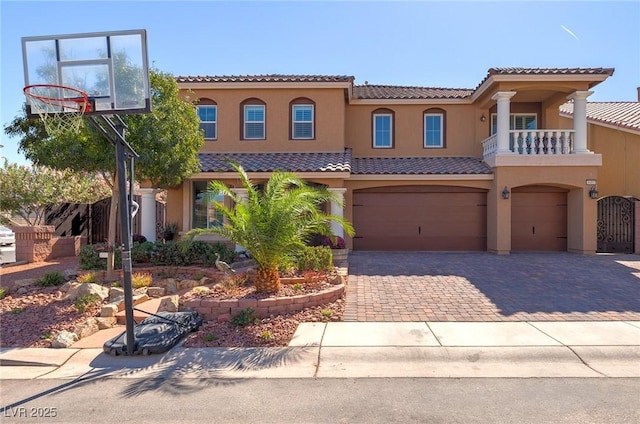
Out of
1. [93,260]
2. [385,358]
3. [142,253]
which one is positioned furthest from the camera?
[142,253]

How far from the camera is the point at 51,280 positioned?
9789mm

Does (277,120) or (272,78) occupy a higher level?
(272,78)

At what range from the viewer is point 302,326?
6.81 meters

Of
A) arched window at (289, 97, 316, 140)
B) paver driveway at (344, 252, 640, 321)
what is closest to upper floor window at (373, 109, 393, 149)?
arched window at (289, 97, 316, 140)

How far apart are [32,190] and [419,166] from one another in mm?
15302

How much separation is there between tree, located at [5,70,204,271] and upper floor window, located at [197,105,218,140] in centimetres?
479

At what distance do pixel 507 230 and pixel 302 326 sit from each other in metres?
9.80

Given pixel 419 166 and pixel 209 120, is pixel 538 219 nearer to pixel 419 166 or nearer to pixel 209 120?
pixel 419 166

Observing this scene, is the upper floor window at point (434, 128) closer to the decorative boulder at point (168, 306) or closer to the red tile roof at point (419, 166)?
the red tile roof at point (419, 166)

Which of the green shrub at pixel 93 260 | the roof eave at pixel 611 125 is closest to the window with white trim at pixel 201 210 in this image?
the green shrub at pixel 93 260

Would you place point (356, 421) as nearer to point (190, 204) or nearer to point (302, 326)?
point (302, 326)

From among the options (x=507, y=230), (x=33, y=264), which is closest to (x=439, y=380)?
(x=507, y=230)

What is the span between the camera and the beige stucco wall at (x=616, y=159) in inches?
614

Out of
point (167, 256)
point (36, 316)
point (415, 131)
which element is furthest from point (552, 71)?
point (36, 316)
